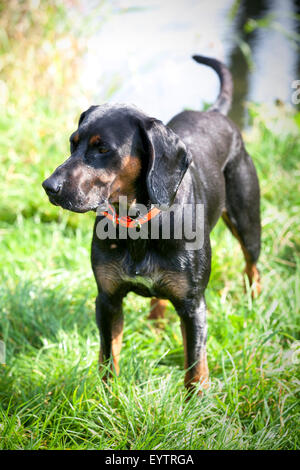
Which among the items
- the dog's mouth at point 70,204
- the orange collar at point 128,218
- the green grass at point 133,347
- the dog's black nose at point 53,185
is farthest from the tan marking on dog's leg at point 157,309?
the dog's black nose at point 53,185

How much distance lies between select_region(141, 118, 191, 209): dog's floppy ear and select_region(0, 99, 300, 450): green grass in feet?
3.06

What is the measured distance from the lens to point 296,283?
3389 millimetres

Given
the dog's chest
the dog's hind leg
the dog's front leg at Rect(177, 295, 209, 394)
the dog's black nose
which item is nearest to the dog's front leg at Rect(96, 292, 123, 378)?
the dog's chest

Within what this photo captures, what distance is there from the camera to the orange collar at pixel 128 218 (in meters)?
2.33

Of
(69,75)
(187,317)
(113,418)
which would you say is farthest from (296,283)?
(69,75)

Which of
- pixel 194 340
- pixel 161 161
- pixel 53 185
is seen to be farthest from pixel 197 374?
pixel 53 185

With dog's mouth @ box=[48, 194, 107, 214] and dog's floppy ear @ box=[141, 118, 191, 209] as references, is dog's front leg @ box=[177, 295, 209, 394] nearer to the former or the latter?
dog's floppy ear @ box=[141, 118, 191, 209]

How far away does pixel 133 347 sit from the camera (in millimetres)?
2785

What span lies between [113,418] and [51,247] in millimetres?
1961

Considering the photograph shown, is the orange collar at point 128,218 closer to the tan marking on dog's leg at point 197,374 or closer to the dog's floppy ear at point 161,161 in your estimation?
the dog's floppy ear at point 161,161

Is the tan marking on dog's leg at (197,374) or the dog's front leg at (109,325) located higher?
the dog's front leg at (109,325)

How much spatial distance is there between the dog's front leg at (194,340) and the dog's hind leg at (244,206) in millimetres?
840
